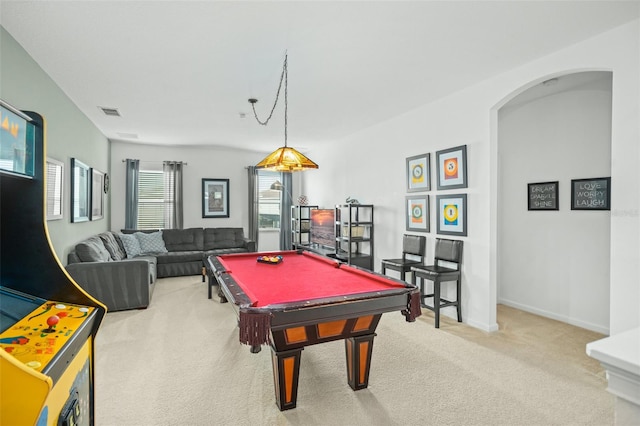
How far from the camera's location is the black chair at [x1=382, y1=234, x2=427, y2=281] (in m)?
4.23

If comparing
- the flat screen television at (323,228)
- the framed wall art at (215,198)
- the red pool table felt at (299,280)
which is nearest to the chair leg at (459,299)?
the red pool table felt at (299,280)

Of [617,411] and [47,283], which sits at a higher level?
[47,283]

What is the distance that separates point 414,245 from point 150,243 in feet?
16.0

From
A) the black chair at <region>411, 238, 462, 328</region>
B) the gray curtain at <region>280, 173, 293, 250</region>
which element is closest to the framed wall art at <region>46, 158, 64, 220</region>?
the black chair at <region>411, 238, 462, 328</region>

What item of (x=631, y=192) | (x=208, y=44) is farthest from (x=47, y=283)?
(x=631, y=192)

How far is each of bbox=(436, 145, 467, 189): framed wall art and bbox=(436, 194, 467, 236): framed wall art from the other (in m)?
0.14

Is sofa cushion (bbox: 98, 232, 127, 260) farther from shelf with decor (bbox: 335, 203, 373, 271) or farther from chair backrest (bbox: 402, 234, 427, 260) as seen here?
chair backrest (bbox: 402, 234, 427, 260)

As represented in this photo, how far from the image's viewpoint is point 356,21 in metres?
2.46

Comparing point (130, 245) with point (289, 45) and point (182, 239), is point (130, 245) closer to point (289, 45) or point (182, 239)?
point (182, 239)

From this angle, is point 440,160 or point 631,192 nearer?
point 631,192

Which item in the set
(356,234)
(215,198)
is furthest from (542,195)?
(215,198)

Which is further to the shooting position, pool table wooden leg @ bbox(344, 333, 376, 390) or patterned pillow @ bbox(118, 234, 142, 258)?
patterned pillow @ bbox(118, 234, 142, 258)

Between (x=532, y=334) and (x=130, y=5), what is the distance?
456 centimetres

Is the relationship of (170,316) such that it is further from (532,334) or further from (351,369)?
(532,334)
